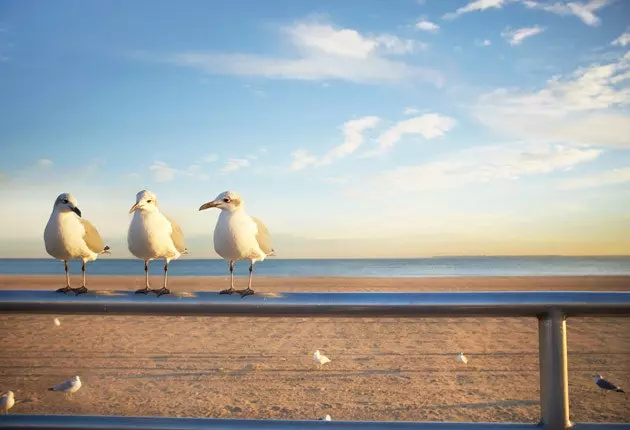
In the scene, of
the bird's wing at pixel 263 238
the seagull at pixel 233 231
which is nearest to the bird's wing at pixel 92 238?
the seagull at pixel 233 231

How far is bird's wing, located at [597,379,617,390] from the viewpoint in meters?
5.49

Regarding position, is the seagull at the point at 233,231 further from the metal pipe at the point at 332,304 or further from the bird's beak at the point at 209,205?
the metal pipe at the point at 332,304

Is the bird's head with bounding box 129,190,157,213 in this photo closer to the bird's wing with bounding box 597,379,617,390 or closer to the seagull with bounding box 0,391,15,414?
the seagull with bounding box 0,391,15,414

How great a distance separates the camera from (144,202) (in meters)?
2.95

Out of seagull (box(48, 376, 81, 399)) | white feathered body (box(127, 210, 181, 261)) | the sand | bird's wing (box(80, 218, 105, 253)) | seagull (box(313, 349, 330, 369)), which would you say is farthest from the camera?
seagull (box(313, 349, 330, 369))

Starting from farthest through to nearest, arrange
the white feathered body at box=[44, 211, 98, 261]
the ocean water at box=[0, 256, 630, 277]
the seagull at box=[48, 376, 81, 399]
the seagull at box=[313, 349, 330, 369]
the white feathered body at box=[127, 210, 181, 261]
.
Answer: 1. the ocean water at box=[0, 256, 630, 277]
2. the seagull at box=[313, 349, 330, 369]
3. the seagull at box=[48, 376, 81, 399]
4. the white feathered body at box=[44, 211, 98, 261]
5. the white feathered body at box=[127, 210, 181, 261]

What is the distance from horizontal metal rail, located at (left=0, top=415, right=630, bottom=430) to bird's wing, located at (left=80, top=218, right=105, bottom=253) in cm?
223

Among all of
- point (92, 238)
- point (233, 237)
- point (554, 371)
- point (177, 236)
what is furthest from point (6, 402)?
point (554, 371)

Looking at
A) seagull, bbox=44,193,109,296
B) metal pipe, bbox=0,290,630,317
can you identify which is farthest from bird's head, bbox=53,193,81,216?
metal pipe, bbox=0,290,630,317

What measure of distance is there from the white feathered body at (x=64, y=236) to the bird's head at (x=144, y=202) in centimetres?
43

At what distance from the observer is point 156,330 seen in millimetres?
8820

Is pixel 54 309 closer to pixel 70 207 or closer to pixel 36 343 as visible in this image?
pixel 70 207

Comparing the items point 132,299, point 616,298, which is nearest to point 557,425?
point 616,298

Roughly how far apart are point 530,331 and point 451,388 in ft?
12.1
